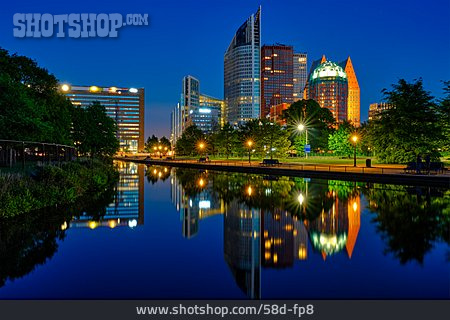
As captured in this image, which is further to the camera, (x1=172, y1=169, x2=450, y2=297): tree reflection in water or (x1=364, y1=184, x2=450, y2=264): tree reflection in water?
(x1=364, y1=184, x2=450, y2=264): tree reflection in water

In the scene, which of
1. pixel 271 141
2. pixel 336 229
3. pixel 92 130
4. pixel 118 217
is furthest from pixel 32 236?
pixel 271 141

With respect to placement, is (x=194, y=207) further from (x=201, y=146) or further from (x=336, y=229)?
(x=201, y=146)

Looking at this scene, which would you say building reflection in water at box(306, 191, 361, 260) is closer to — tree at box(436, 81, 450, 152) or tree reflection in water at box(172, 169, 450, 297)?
tree reflection in water at box(172, 169, 450, 297)

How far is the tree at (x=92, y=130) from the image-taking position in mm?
57500

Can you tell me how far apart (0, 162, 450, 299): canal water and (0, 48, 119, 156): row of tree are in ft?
19.6

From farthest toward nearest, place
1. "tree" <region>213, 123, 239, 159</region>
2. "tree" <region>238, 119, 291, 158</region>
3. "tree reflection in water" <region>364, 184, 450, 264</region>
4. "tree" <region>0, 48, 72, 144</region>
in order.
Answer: "tree" <region>213, 123, 239, 159</region> → "tree" <region>238, 119, 291, 158</region> → "tree" <region>0, 48, 72, 144</region> → "tree reflection in water" <region>364, 184, 450, 264</region>

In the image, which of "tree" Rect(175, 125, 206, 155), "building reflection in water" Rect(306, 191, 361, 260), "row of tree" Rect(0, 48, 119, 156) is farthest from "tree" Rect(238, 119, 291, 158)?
"building reflection in water" Rect(306, 191, 361, 260)

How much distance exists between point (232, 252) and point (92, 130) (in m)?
52.3

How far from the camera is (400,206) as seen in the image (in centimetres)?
1820

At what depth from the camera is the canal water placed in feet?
26.5

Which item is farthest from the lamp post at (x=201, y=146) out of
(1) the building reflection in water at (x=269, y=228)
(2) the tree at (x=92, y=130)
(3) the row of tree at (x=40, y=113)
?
(1) the building reflection in water at (x=269, y=228)

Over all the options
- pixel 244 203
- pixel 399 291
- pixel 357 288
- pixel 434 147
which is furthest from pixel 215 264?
pixel 434 147

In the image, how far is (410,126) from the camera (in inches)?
1745
